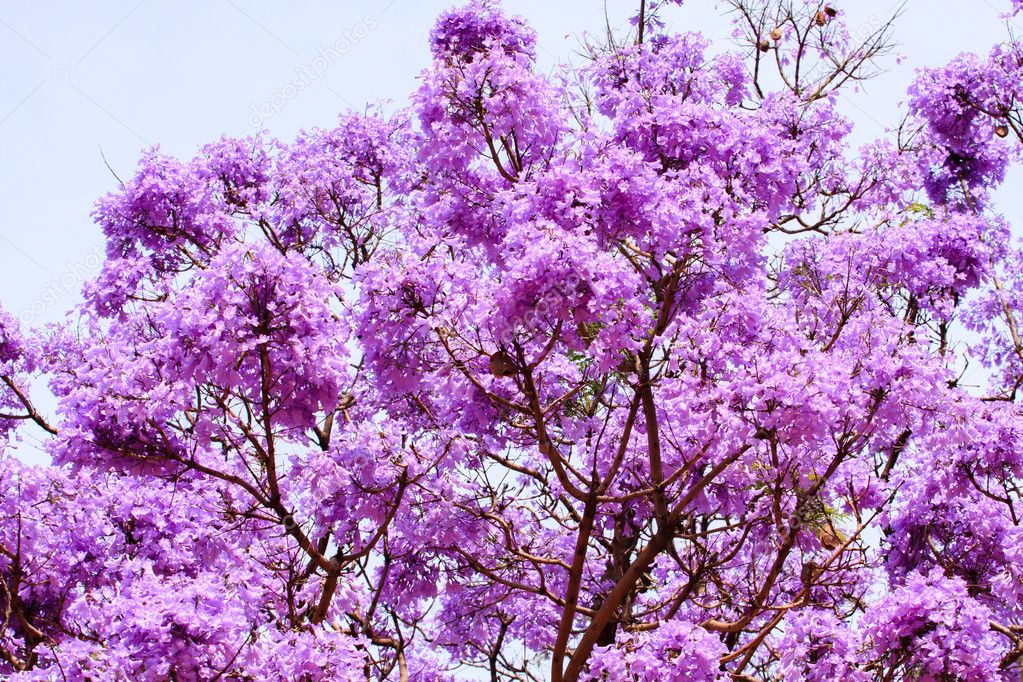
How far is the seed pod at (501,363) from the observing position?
7148 mm

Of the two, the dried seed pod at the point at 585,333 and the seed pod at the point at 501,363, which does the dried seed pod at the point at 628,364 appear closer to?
the dried seed pod at the point at 585,333

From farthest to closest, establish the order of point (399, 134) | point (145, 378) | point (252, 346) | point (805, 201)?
1. point (399, 134)
2. point (805, 201)
3. point (145, 378)
4. point (252, 346)

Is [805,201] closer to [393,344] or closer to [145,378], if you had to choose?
[393,344]

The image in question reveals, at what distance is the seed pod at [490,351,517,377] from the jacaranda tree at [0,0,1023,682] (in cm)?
4

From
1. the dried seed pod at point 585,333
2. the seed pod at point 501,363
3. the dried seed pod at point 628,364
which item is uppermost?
the dried seed pod at point 628,364

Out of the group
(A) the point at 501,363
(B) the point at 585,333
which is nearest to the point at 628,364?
(B) the point at 585,333

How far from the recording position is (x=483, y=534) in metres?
9.19

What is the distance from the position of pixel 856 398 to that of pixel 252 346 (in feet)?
12.9

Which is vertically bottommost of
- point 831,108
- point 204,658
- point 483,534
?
point 204,658

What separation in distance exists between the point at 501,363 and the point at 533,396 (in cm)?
31

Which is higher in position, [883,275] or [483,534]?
[883,275]

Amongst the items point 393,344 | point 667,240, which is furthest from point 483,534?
point 667,240

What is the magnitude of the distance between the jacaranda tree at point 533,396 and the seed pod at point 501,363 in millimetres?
45

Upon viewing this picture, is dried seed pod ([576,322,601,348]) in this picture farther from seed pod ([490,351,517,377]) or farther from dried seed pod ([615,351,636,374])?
dried seed pod ([615,351,636,374])
